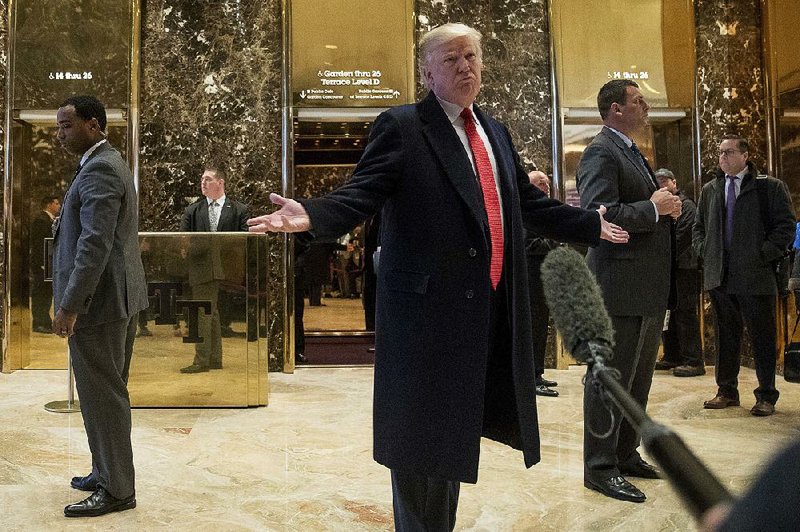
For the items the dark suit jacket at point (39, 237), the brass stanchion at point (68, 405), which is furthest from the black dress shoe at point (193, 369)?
the dark suit jacket at point (39, 237)

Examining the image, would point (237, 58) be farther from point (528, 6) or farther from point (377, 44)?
point (528, 6)

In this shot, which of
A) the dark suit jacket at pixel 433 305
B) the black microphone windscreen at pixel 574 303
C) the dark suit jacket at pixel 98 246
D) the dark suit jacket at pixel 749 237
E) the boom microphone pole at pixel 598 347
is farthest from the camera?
the dark suit jacket at pixel 749 237

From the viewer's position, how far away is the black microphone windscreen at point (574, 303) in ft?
4.01

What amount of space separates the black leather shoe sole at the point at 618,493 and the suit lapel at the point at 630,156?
4.30ft

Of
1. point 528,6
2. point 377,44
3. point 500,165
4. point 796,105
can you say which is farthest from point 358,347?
point 500,165

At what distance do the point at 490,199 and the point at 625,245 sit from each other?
1379 mm

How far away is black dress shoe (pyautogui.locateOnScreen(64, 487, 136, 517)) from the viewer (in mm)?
3109

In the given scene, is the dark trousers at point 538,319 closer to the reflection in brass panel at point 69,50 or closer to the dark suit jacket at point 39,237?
the reflection in brass panel at point 69,50

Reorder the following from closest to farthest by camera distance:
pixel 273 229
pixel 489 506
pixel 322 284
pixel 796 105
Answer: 1. pixel 273 229
2. pixel 489 506
3. pixel 796 105
4. pixel 322 284

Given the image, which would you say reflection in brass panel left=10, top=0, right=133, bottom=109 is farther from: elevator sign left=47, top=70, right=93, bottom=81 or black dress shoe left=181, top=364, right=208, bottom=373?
black dress shoe left=181, top=364, right=208, bottom=373

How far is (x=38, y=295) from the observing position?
6949mm

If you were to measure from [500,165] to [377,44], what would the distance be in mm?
5026

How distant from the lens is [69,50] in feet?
22.6

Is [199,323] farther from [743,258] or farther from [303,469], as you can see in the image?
[743,258]
